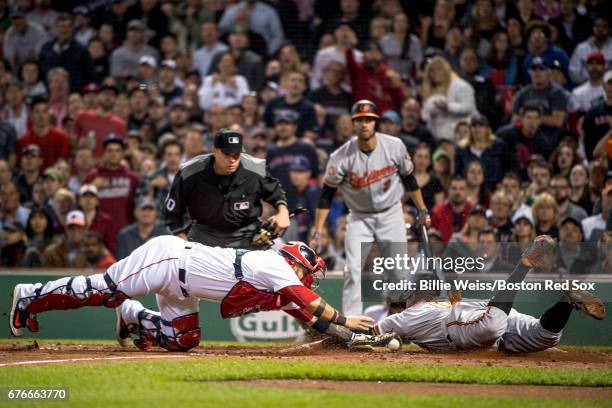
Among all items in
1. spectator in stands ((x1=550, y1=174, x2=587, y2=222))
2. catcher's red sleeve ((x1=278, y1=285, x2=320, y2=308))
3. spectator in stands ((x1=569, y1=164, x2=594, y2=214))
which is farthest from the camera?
spectator in stands ((x1=569, y1=164, x2=594, y2=214))

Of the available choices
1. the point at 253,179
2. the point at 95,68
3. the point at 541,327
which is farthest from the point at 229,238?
the point at 95,68

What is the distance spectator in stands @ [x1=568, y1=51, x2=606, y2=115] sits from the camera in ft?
45.1

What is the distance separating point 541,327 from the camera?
8.68 meters

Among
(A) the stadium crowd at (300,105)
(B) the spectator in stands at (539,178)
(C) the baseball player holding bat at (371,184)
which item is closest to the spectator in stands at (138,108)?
(A) the stadium crowd at (300,105)

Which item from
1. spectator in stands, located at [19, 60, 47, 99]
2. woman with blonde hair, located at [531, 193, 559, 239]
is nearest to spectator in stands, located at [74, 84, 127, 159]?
spectator in stands, located at [19, 60, 47, 99]

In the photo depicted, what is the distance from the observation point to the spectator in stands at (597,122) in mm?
13344

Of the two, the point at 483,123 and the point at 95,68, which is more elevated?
the point at 95,68

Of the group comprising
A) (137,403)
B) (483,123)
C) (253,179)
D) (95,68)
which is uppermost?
(95,68)

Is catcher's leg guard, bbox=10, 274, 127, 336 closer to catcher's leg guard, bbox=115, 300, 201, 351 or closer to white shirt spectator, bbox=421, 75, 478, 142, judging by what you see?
catcher's leg guard, bbox=115, 300, 201, 351

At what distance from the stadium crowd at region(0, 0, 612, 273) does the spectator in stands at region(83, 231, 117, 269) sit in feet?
0.05

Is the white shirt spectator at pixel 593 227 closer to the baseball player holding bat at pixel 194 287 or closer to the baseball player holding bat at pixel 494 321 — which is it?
the baseball player holding bat at pixel 494 321

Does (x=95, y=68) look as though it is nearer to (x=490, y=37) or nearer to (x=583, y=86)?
(x=490, y=37)

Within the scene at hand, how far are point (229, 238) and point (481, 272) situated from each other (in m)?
2.53

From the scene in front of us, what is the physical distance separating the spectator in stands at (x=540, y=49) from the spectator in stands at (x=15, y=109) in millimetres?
6885
